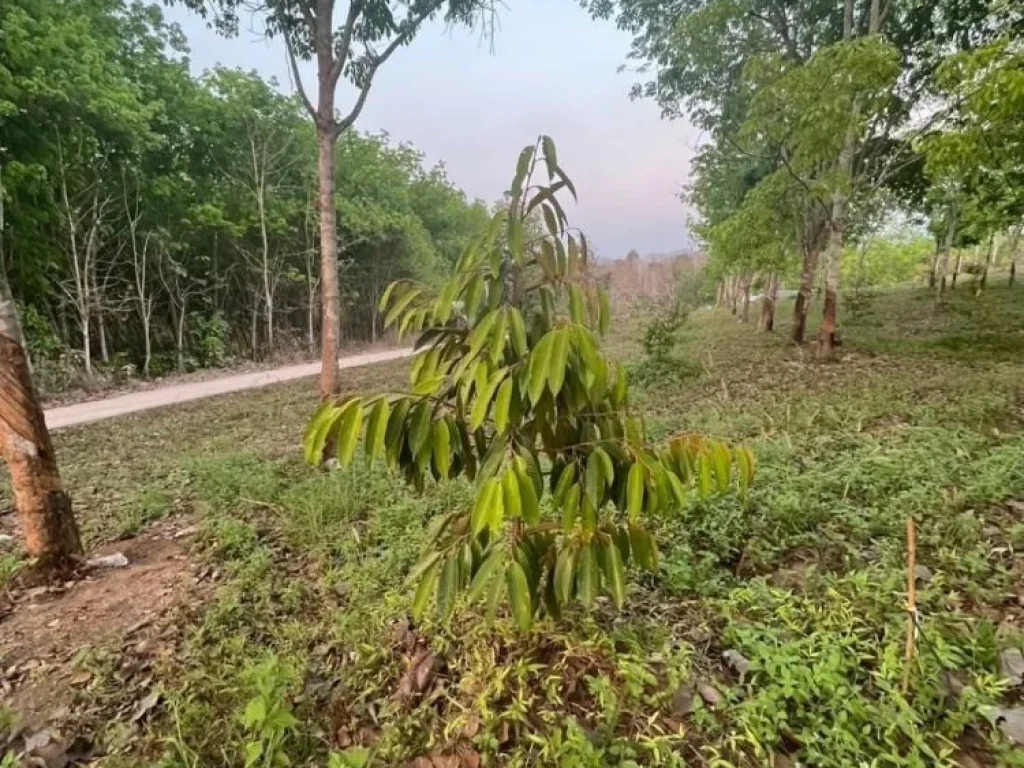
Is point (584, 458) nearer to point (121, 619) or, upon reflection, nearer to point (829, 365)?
point (121, 619)

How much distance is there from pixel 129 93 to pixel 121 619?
381 inches

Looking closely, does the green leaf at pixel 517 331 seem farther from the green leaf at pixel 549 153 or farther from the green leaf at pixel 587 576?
the green leaf at pixel 587 576

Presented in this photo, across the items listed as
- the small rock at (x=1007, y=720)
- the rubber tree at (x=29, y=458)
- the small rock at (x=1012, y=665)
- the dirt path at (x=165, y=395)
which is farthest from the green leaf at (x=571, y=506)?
the dirt path at (x=165, y=395)

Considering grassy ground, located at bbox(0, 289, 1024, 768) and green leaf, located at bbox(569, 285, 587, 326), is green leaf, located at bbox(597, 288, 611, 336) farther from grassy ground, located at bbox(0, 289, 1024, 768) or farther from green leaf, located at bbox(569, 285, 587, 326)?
grassy ground, located at bbox(0, 289, 1024, 768)

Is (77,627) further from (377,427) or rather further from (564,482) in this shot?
(564,482)

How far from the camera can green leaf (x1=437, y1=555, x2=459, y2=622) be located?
1.28 meters

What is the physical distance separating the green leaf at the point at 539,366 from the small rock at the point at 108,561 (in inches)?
110

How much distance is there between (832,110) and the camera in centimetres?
480

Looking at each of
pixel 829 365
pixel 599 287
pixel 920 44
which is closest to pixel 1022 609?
pixel 599 287

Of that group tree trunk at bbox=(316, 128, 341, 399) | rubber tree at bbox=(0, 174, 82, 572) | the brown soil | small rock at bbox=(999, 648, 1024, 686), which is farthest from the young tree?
tree trunk at bbox=(316, 128, 341, 399)

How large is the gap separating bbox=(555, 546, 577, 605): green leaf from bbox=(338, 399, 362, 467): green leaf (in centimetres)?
64

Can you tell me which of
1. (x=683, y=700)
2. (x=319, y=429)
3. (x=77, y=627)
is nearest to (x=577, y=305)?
(x=319, y=429)

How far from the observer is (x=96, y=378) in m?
8.78

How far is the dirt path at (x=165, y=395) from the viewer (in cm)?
668
